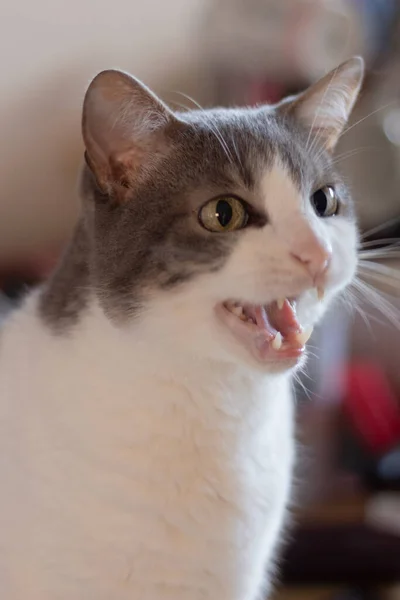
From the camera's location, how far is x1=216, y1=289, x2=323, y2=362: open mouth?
2.70ft

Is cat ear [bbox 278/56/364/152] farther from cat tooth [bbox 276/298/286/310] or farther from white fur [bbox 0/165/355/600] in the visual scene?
cat tooth [bbox 276/298/286/310]

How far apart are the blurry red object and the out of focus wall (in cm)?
113

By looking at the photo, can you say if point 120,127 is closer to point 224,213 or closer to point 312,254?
point 224,213

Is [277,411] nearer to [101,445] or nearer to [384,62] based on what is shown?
[101,445]

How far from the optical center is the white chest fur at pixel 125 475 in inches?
36.2

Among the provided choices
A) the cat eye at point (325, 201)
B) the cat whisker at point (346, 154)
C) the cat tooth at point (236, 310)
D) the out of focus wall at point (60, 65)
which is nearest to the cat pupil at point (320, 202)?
the cat eye at point (325, 201)

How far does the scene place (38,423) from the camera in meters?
0.96

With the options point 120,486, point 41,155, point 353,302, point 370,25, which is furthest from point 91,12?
point 120,486

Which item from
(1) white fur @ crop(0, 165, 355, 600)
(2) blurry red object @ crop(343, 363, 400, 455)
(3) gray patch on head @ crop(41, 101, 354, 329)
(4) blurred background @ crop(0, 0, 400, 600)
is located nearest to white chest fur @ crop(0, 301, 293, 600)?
(1) white fur @ crop(0, 165, 355, 600)

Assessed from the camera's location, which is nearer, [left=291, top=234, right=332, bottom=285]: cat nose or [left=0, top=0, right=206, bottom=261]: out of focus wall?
[left=291, top=234, right=332, bottom=285]: cat nose

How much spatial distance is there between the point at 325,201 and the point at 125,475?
46 centimetres

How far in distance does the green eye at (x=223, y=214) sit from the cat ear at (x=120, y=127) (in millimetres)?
109

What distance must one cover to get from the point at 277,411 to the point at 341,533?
886mm

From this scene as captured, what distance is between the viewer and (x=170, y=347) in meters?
0.87
